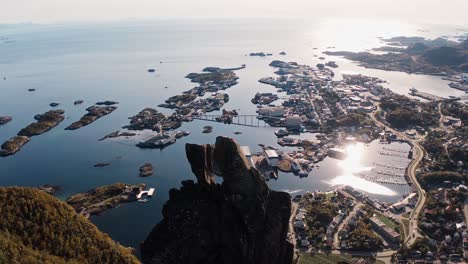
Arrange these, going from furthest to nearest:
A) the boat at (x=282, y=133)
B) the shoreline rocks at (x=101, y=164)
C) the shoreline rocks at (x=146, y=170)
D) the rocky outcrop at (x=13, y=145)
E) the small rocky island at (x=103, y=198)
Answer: the boat at (x=282, y=133)
the rocky outcrop at (x=13, y=145)
the shoreline rocks at (x=101, y=164)
the shoreline rocks at (x=146, y=170)
the small rocky island at (x=103, y=198)

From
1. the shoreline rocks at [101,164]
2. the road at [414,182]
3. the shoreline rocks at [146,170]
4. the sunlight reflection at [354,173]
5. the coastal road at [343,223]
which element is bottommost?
the sunlight reflection at [354,173]

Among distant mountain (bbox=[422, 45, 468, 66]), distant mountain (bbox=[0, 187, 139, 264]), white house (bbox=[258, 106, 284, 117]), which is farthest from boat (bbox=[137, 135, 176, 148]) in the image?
distant mountain (bbox=[422, 45, 468, 66])

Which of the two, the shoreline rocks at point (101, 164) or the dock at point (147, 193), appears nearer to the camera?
the dock at point (147, 193)

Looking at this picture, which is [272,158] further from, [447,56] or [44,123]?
[447,56]

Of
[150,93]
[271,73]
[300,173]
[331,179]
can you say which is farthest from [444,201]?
[271,73]

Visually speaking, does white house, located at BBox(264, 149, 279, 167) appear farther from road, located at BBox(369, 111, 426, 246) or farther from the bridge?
the bridge

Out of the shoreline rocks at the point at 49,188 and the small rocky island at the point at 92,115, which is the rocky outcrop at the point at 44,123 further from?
the shoreline rocks at the point at 49,188

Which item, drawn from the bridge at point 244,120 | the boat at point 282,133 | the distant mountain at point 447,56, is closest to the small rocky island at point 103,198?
the boat at point 282,133
